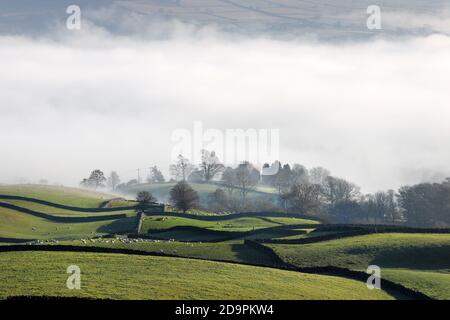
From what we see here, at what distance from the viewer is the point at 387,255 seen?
203ft

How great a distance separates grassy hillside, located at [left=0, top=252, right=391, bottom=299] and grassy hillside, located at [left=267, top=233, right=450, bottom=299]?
842 cm

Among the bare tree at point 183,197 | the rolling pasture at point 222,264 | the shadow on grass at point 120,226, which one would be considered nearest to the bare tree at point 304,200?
the bare tree at point 183,197

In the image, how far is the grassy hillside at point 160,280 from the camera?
129 feet

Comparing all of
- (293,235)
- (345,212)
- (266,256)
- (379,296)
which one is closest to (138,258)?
(266,256)

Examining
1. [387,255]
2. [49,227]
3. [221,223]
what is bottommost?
[387,255]

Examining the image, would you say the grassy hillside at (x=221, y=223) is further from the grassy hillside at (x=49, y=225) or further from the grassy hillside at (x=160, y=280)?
the grassy hillside at (x=160, y=280)

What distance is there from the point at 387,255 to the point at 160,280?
29679 millimetres

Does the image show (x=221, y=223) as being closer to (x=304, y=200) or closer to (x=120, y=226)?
(x=120, y=226)

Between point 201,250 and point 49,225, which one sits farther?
point 49,225

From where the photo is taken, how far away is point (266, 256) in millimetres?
63219

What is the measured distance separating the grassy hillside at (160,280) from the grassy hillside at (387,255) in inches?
331

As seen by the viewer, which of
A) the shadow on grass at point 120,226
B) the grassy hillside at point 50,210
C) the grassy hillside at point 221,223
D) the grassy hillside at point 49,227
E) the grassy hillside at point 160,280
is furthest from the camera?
the grassy hillside at point 50,210

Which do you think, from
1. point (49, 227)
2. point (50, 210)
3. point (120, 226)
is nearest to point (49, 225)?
point (49, 227)
